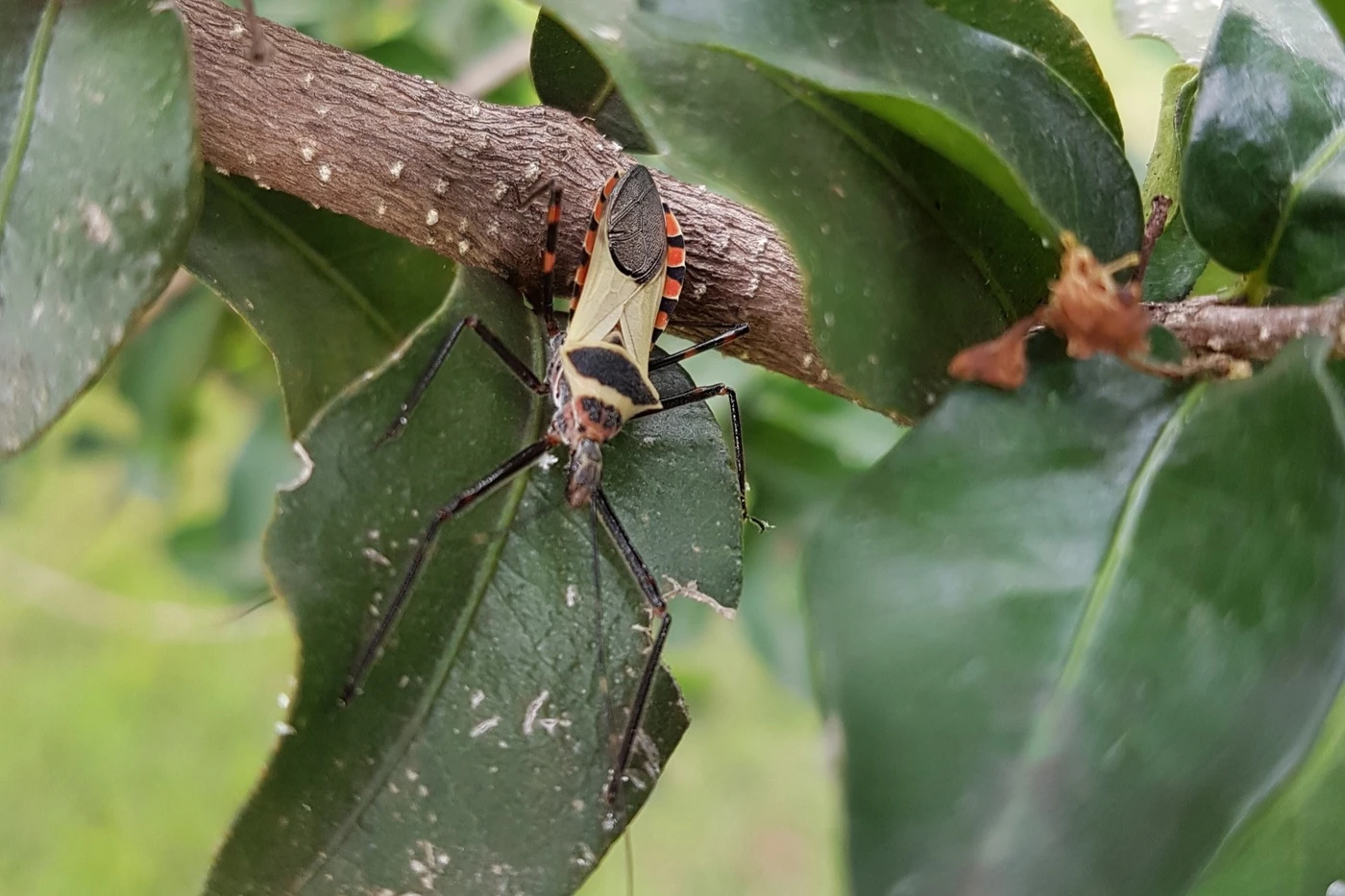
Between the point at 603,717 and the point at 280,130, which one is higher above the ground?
the point at 280,130

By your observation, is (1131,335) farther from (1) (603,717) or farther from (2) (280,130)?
(2) (280,130)

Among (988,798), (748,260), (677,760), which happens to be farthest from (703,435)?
(677,760)

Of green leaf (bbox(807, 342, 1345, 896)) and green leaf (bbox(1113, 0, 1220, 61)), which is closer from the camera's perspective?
green leaf (bbox(807, 342, 1345, 896))

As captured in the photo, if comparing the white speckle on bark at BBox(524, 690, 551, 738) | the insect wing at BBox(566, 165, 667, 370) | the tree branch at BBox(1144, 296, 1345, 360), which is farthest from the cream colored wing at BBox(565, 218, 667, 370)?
the tree branch at BBox(1144, 296, 1345, 360)

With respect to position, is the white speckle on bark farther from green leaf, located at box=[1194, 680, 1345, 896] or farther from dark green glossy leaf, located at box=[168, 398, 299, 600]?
dark green glossy leaf, located at box=[168, 398, 299, 600]

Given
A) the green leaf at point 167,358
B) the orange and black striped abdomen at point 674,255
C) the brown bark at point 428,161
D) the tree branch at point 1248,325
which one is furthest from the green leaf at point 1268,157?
the green leaf at point 167,358

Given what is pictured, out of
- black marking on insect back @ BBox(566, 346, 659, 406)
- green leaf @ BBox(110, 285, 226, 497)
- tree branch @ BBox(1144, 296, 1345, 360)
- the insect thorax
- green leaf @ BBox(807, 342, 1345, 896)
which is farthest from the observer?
green leaf @ BBox(110, 285, 226, 497)

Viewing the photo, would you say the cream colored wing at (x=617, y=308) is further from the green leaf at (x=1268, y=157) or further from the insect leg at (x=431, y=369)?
the green leaf at (x=1268, y=157)

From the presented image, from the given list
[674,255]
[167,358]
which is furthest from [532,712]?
[167,358]
